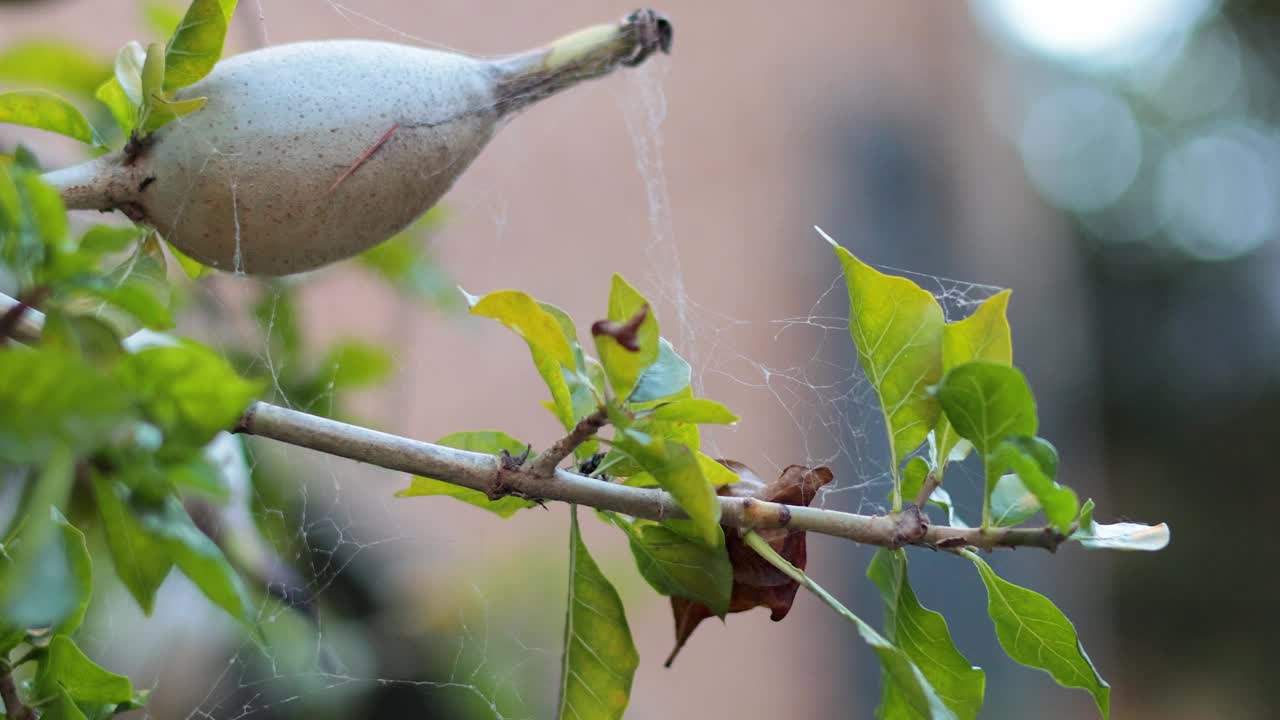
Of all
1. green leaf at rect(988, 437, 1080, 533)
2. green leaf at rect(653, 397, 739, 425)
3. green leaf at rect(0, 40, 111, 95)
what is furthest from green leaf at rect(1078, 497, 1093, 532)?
green leaf at rect(0, 40, 111, 95)

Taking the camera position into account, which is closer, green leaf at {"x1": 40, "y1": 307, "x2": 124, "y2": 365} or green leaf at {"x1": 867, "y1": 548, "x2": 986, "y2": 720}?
green leaf at {"x1": 40, "y1": 307, "x2": 124, "y2": 365}

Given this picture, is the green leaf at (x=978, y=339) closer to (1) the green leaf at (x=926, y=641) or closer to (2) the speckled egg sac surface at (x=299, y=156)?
(1) the green leaf at (x=926, y=641)

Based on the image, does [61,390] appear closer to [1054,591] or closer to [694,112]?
[694,112]

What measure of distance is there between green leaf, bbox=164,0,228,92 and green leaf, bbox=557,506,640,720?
0.60 feet

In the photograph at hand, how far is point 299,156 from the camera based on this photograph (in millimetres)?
336

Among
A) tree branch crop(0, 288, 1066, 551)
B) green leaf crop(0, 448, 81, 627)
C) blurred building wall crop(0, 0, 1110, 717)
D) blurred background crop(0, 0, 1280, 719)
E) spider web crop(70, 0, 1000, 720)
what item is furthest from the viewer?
blurred building wall crop(0, 0, 1110, 717)

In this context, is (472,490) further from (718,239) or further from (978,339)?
(718,239)

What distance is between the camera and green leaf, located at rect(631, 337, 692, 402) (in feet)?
1.02

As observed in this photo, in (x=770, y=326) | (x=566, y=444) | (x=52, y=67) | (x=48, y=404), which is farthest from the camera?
(x=770, y=326)

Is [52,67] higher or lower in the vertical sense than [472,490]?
higher

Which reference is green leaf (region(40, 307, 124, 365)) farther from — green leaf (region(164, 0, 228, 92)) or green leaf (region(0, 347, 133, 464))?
green leaf (region(164, 0, 228, 92))

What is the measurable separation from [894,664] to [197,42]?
270 millimetres

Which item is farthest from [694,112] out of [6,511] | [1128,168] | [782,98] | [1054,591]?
[1128,168]

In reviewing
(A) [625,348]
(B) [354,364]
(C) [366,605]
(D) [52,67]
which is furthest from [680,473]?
(C) [366,605]
